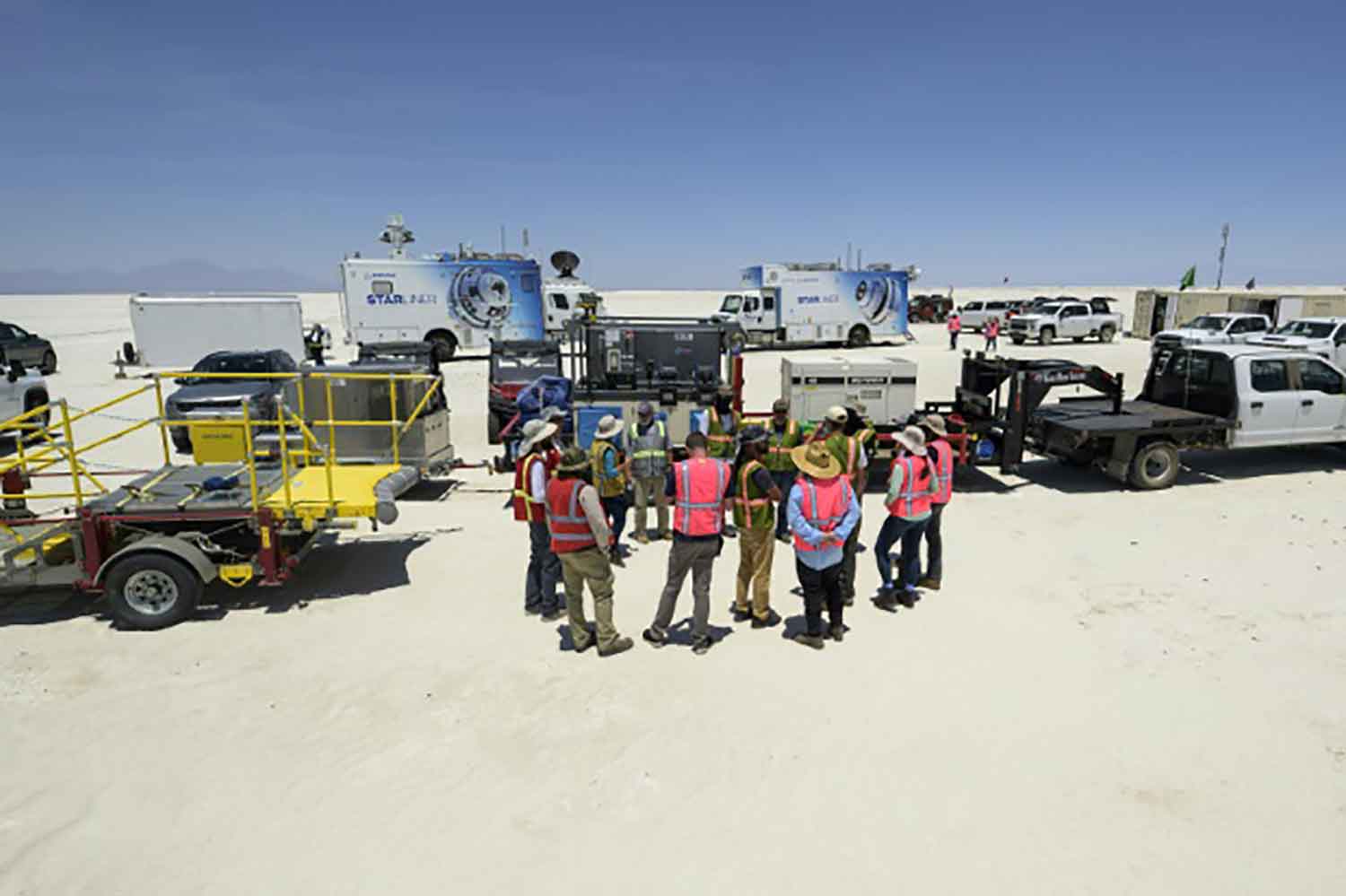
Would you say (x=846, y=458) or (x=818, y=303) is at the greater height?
(x=818, y=303)

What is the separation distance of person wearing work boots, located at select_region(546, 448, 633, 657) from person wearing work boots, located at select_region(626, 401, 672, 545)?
252 cm

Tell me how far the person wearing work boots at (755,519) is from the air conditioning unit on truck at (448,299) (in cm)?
1900

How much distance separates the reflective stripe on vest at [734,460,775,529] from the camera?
5.81 metres

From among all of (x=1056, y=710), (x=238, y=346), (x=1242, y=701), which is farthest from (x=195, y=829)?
(x=238, y=346)

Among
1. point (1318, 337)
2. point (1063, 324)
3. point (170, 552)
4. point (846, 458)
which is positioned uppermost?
→ point (1063, 324)

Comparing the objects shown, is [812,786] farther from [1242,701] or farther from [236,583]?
[236,583]

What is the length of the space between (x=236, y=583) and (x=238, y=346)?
19.9m

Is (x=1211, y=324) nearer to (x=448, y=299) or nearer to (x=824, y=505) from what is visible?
(x=448, y=299)

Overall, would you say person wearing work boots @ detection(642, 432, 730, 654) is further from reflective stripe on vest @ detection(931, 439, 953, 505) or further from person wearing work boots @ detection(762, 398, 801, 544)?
reflective stripe on vest @ detection(931, 439, 953, 505)

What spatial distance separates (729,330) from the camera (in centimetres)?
1111

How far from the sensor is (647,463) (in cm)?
817

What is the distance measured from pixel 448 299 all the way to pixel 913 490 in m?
21.3

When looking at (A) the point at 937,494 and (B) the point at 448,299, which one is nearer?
(A) the point at 937,494

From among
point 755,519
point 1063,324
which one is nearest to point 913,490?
point 755,519
